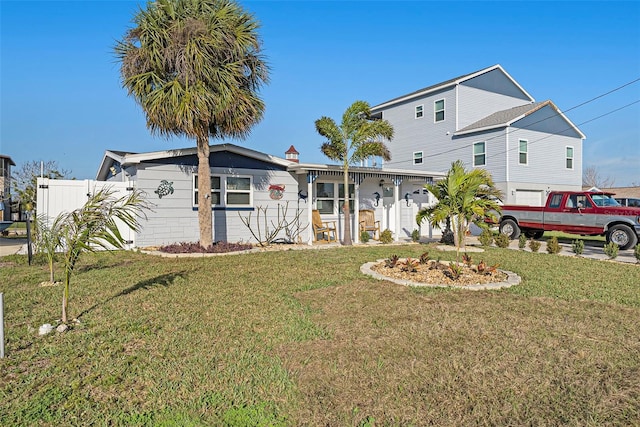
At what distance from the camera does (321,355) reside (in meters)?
3.56

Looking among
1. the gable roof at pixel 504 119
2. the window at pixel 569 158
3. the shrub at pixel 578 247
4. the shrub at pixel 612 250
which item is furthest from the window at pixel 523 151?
the shrub at pixel 612 250

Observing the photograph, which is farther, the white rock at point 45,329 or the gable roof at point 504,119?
Result: the gable roof at point 504,119

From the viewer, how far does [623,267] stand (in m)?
8.50

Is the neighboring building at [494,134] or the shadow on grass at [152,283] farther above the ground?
the neighboring building at [494,134]

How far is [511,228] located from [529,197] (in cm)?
666

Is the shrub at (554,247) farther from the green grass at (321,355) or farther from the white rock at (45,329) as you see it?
the white rock at (45,329)

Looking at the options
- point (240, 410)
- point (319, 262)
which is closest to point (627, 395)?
point (240, 410)

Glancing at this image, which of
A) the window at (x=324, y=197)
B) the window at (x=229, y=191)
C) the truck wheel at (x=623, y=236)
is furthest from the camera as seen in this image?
the window at (x=324, y=197)

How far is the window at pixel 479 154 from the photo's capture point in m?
19.6

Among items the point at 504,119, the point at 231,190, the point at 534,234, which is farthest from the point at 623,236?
the point at 231,190

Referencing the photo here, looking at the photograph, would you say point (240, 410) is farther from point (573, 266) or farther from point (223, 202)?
point (223, 202)

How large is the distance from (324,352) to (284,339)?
20.5 inches

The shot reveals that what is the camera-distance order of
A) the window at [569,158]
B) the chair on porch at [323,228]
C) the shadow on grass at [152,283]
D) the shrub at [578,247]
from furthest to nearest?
1. the window at [569,158]
2. the chair on porch at [323,228]
3. the shrub at [578,247]
4. the shadow on grass at [152,283]

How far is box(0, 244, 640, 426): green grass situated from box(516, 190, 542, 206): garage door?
14124 millimetres
